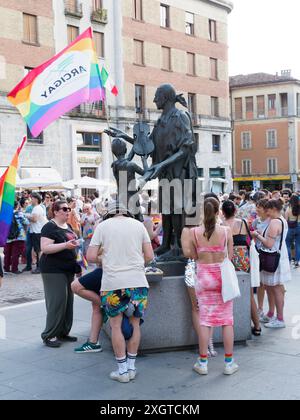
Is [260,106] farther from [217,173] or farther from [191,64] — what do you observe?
[191,64]

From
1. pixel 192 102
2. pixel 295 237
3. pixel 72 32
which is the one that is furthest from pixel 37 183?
pixel 192 102

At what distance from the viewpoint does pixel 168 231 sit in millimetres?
7062

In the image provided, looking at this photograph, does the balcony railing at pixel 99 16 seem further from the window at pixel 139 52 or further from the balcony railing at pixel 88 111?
the balcony railing at pixel 88 111

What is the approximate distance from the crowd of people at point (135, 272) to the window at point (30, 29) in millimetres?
25194

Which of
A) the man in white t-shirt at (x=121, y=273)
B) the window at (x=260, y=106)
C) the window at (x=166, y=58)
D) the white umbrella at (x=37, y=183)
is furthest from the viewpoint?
the window at (x=260, y=106)

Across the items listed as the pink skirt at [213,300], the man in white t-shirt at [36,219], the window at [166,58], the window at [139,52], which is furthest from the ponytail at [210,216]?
the window at [166,58]

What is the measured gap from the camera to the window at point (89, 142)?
106 feet

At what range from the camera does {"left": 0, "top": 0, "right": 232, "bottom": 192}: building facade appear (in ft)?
96.0

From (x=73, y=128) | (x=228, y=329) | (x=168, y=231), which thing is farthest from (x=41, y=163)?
(x=228, y=329)

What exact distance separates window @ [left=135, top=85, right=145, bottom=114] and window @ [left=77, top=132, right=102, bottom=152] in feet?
11.6

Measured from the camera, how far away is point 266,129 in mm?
58312

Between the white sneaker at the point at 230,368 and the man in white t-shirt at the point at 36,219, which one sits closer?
the white sneaker at the point at 230,368
